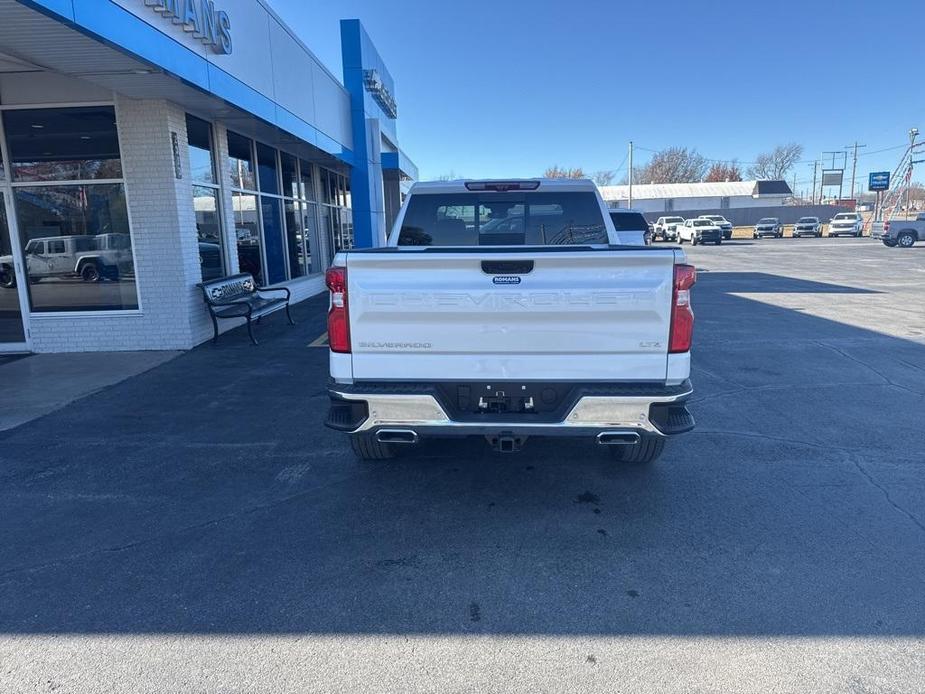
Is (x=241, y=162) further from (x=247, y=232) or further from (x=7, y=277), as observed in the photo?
(x=7, y=277)

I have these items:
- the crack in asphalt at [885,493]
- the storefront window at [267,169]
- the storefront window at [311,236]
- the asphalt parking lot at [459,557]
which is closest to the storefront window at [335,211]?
the storefront window at [311,236]

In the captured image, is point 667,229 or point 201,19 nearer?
point 201,19

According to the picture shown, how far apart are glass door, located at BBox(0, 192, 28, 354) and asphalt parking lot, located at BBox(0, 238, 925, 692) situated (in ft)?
13.3

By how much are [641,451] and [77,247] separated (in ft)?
28.9

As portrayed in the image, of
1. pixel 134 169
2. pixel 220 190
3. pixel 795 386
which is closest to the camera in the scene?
pixel 795 386

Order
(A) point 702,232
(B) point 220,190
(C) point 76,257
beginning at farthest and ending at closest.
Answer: (A) point 702,232
(B) point 220,190
(C) point 76,257

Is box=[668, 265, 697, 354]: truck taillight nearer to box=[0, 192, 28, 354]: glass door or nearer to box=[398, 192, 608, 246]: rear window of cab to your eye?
box=[398, 192, 608, 246]: rear window of cab

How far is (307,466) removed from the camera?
4965 millimetres

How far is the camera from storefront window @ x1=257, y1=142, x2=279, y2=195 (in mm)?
13258

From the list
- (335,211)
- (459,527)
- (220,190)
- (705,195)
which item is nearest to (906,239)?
(335,211)

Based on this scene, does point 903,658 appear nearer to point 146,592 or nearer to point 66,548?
point 146,592

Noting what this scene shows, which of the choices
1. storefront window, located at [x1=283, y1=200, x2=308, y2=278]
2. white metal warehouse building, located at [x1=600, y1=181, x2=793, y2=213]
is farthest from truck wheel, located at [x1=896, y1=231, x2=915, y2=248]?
white metal warehouse building, located at [x1=600, y1=181, x2=793, y2=213]

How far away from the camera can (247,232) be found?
490 inches

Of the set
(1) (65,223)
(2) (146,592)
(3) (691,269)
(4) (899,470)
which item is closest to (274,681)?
(2) (146,592)
